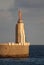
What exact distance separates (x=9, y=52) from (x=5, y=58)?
4.76ft

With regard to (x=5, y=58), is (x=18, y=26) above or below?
above

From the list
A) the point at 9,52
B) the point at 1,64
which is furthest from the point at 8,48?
the point at 1,64

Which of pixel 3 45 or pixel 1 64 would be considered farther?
pixel 3 45

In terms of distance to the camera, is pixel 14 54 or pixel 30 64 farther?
pixel 14 54

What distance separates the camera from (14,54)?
63.5 metres

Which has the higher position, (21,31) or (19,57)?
(21,31)

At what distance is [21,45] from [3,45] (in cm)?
359

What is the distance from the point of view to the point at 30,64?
167ft

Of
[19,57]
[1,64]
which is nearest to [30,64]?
[1,64]

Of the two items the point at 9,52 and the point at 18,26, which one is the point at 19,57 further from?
the point at 18,26

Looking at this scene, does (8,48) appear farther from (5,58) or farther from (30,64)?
(30,64)

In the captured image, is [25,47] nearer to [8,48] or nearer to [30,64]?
[8,48]

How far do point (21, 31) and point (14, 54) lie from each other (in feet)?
16.6

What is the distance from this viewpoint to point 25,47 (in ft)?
205
